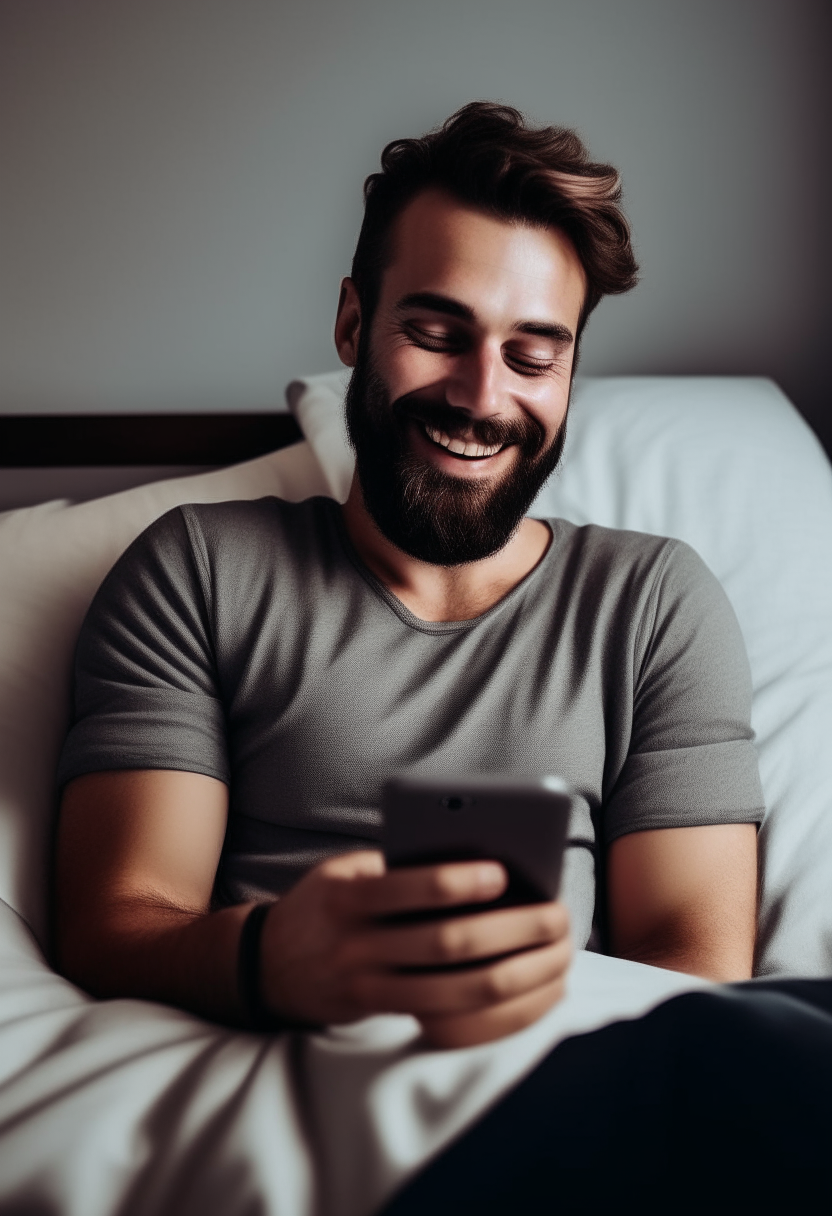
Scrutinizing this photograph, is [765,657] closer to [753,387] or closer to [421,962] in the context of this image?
[753,387]

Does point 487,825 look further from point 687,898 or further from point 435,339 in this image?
point 435,339

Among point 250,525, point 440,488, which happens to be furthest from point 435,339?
point 250,525

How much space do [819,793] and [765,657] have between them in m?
0.18

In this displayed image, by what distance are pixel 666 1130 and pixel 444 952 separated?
14 cm

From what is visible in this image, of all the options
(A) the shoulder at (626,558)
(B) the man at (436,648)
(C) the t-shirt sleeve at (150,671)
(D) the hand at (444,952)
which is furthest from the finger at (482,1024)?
(A) the shoulder at (626,558)

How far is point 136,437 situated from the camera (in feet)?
5.37

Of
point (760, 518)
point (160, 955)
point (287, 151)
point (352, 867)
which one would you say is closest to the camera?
point (352, 867)

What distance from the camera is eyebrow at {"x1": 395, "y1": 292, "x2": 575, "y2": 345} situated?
101 centimetres

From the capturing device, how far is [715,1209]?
1.64 ft

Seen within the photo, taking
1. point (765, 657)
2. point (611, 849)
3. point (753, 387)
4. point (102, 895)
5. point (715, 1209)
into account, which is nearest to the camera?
point (715, 1209)

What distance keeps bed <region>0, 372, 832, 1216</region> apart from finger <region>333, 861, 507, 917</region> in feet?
0.28

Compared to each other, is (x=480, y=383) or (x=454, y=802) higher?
(x=480, y=383)

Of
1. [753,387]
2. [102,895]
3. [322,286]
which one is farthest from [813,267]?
[102,895]

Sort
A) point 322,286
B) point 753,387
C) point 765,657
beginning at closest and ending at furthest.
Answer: point 765,657 → point 753,387 → point 322,286
